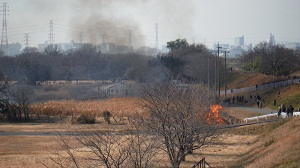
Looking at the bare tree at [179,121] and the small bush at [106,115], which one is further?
the small bush at [106,115]

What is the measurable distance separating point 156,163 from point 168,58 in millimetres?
46460

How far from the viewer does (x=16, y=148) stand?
91.7 feet

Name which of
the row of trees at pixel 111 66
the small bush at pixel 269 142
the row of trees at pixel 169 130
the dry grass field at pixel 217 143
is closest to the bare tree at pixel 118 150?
the row of trees at pixel 169 130

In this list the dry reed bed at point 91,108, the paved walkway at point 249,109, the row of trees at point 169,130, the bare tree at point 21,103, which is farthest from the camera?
the bare tree at point 21,103

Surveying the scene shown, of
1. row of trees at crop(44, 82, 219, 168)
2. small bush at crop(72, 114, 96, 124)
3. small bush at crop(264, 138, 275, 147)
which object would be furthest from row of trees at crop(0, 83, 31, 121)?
small bush at crop(264, 138, 275, 147)

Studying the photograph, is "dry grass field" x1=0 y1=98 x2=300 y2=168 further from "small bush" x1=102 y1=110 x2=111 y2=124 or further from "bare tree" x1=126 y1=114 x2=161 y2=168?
"small bush" x1=102 y1=110 x2=111 y2=124

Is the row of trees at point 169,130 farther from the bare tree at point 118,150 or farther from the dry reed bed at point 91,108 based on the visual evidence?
the dry reed bed at point 91,108

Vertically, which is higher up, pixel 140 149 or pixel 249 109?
pixel 140 149

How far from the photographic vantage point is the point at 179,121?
2053 centimetres

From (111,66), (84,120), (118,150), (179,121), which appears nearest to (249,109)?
(84,120)

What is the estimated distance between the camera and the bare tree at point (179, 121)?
19297 millimetres

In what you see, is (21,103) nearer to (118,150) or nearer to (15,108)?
(15,108)

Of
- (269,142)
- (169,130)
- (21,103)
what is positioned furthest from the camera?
(21,103)

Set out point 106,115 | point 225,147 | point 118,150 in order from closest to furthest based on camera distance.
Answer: point 118,150 < point 225,147 < point 106,115
